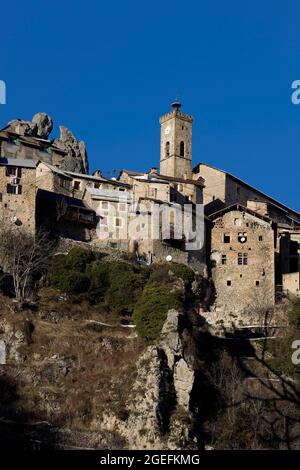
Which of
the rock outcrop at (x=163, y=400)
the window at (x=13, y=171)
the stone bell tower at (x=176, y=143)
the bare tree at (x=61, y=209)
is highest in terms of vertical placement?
the stone bell tower at (x=176, y=143)

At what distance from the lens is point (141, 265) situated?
80.8 m

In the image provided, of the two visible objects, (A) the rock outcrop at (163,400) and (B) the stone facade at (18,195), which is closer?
(A) the rock outcrop at (163,400)

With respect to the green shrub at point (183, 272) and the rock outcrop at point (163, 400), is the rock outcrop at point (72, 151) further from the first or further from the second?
the rock outcrop at point (163, 400)

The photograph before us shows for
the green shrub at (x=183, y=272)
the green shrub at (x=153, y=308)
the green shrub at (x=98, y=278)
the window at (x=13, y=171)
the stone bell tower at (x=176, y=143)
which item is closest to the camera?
the green shrub at (x=153, y=308)

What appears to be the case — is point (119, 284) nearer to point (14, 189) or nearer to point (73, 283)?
point (73, 283)

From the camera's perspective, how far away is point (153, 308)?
69.8 m

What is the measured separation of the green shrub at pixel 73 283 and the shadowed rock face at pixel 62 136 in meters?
28.0

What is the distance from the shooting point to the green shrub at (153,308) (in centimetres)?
6762

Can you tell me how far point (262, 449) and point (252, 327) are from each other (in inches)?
669

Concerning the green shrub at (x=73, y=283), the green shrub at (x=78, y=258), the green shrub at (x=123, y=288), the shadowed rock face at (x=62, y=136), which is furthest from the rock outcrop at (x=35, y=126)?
the green shrub at (x=73, y=283)

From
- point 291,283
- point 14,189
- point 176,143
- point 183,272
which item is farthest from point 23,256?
point 176,143

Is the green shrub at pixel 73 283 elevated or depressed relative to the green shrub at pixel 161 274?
depressed
